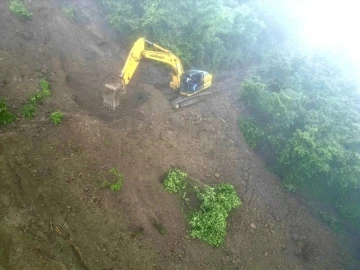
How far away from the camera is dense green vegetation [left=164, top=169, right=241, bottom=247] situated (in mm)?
10430

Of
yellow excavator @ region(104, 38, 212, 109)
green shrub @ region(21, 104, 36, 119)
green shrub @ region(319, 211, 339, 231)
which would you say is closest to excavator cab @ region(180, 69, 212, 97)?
yellow excavator @ region(104, 38, 212, 109)

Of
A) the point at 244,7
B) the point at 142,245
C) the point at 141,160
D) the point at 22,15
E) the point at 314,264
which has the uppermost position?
the point at 244,7

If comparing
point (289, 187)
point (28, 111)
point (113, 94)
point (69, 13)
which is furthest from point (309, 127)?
point (69, 13)

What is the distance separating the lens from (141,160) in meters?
11.3

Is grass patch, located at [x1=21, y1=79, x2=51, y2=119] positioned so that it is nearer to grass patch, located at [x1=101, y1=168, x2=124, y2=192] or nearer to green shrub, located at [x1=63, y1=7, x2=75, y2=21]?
grass patch, located at [x1=101, y1=168, x2=124, y2=192]

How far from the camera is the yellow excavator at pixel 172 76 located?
12328mm

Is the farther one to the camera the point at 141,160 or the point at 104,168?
the point at 141,160

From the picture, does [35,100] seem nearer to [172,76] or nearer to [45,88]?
[45,88]

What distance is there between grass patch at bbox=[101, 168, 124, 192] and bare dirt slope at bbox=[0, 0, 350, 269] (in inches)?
6.2


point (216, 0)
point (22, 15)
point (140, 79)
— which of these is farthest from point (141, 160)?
point (216, 0)

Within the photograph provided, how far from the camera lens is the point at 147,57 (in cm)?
1333

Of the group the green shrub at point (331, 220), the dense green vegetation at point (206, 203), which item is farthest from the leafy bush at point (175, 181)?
the green shrub at point (331, 220)

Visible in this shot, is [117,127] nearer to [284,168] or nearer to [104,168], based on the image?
[104,168]

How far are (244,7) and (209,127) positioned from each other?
882cm
